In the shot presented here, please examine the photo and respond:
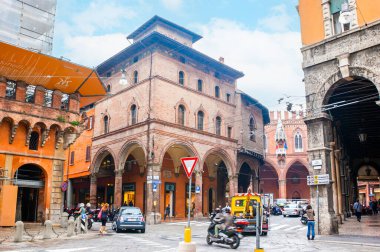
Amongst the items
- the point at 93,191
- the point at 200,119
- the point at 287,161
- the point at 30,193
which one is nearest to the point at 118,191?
the point at 93,191

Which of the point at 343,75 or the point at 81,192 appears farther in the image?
the point at 81,192

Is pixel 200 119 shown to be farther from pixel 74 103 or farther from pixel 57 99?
pixel 57 99

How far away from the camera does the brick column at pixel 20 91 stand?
20.2m

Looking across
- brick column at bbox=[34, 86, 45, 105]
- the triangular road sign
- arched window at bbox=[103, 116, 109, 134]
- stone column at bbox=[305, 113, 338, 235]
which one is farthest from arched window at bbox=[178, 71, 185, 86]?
the triangular road sign

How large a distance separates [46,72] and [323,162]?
14664 millimetres

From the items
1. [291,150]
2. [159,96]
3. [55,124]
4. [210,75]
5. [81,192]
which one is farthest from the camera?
[291,150]

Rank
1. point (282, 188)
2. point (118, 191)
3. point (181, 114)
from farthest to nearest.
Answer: point (282, 188)
point (181, 114)
point (118, 191)

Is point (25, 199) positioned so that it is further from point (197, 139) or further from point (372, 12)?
point (372, 12)

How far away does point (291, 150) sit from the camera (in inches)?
2085

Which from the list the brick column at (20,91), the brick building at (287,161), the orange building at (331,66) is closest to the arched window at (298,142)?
the brick building at (287,161)

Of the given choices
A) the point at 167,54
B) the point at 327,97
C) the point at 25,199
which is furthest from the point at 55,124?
the point at 327,97

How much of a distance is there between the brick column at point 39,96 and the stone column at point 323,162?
48.1ft

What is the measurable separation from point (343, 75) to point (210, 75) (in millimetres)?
18832

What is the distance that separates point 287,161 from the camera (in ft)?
173
